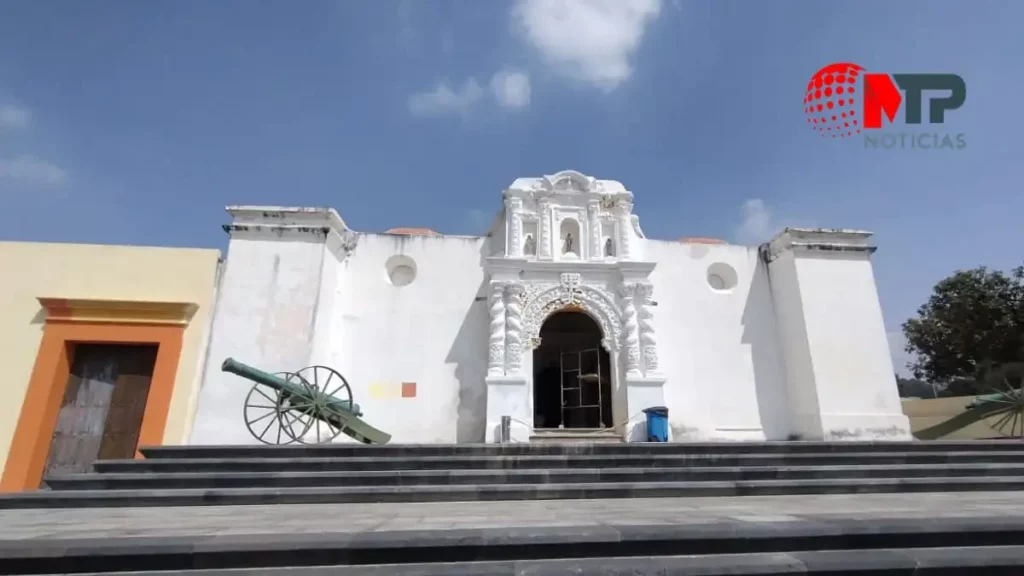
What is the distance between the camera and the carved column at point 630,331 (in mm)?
9312

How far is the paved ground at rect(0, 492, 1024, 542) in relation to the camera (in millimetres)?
3244

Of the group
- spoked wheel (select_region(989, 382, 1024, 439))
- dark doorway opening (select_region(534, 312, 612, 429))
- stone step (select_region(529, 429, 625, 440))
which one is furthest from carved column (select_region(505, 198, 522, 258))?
spoked wheel (select_region(989, 382, 1024, 439))

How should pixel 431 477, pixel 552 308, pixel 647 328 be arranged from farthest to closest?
pixel 552 308 < pixel 647 328 < pixel 431 477

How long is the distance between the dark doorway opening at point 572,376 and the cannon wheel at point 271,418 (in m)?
4.66

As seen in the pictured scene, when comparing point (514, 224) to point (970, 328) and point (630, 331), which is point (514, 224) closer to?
point (630, 331)

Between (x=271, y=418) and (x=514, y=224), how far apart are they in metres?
5.59

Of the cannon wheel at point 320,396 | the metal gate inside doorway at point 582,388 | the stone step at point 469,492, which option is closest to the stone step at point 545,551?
the stone step at point 469,492

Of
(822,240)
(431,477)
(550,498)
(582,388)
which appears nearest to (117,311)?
(431,477)

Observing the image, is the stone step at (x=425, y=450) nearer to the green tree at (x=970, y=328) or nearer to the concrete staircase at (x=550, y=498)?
the concrete staircase at (x=550, y=498)

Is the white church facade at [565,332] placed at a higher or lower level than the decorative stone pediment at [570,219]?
lower

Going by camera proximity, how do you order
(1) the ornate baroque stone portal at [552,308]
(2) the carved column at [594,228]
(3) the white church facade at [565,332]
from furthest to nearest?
(2) the carved column at [594,228], (1) the ornate baroque stone portal at [552,308], (3) the white church facade at [565,332]

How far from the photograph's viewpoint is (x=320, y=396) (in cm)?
779

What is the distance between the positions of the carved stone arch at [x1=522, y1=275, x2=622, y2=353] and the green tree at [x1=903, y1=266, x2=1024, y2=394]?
12529 mm

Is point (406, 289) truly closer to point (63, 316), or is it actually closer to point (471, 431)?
point (471, 431)
